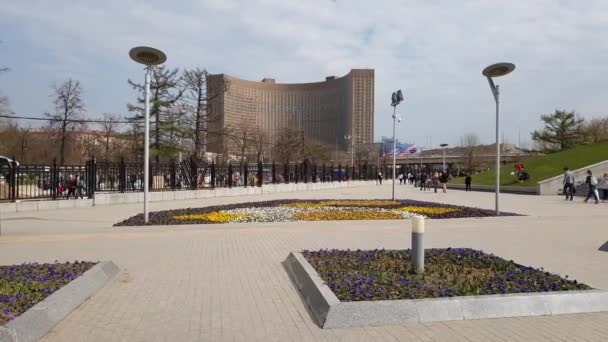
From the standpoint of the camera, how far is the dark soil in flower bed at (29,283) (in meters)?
5.38

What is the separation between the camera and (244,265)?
8766 millimetres

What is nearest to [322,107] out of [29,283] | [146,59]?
[146,59]

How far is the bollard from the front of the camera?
23.9 feet

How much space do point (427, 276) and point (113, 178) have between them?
20.3 m

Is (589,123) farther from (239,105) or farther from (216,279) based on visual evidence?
(216,279)

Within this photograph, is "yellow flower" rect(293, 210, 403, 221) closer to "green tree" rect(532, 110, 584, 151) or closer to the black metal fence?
the black metal fence

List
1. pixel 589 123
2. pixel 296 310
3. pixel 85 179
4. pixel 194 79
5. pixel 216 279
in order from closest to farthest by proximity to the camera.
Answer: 1. pixel 296 310
2. pixel 216 279
3. pixel 85 179
4. pixel 194 79
5. pixel 589 123

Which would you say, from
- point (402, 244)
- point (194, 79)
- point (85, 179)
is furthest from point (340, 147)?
point (402, 244)

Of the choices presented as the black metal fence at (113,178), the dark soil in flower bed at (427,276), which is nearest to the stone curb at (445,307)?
the dark soil in flower bed at (427,276)

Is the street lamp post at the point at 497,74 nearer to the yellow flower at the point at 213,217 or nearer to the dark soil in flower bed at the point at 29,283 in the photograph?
the yellow flower at the point at 213,217

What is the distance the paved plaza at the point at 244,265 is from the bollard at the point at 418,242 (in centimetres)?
192

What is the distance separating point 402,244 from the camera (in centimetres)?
1098

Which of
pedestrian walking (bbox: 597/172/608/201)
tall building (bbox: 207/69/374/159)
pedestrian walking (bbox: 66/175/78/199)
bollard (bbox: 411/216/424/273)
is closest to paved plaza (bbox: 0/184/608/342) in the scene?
bollard (bbox: 411/216/424/273)

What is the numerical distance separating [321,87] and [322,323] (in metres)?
110
